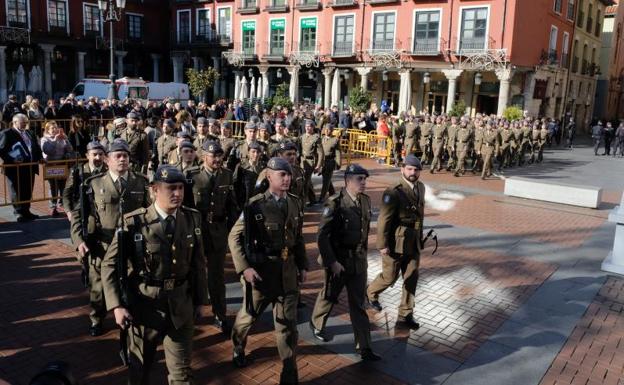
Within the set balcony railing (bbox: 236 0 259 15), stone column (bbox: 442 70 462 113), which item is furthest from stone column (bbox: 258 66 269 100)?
stone column (bbox: 442 70 462 113)

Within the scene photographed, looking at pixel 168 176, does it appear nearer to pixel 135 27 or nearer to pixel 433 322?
pixel 433 322

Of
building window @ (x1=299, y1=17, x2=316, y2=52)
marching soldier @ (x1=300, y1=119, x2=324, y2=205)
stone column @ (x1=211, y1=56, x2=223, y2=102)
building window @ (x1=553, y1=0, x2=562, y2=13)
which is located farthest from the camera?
stone column @ (x1=211, y1=56, x2=223, y2=102)

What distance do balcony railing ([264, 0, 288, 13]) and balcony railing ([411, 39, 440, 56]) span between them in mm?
10922

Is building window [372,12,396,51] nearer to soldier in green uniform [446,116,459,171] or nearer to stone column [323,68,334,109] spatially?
stone column [323,68,334,109]

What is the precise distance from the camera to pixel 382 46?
34.3 m

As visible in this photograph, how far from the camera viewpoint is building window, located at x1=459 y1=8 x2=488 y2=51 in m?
30.2

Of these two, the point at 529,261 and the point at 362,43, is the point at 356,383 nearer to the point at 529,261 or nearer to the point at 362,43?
the point at 529,261

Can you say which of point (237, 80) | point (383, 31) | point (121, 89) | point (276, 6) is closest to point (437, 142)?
point (383, 31)

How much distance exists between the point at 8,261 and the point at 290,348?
17.3 feet

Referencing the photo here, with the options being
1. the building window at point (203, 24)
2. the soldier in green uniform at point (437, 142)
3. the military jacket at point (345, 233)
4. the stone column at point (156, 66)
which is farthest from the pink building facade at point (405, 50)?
the military jacket at point (345, 233)

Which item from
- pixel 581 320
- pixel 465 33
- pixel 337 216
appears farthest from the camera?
pixel 465 33

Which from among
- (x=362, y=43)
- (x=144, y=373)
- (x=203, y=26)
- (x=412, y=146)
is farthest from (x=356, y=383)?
(x=203, y=26)

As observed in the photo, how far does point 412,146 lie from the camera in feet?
63.4

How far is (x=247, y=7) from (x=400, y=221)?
3842 cm
